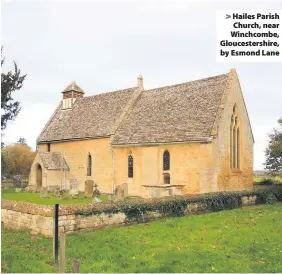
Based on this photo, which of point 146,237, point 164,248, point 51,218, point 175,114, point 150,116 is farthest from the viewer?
point 150,116

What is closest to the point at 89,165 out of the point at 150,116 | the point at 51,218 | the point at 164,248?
the point at 150,116

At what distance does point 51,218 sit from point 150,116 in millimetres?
18631

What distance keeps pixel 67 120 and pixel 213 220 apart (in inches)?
996

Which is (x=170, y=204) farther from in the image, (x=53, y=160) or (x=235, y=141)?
Answer: (x=53, y=160)

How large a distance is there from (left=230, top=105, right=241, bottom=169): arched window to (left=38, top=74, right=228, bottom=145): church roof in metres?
2.46

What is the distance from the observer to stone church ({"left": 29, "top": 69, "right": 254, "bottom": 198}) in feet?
86.1

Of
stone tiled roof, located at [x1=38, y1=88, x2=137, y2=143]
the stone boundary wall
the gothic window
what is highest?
stone tiled roof, located at [x1=38, y1=88, x2=137, y2=143]

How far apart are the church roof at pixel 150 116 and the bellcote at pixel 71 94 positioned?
5.36 ft

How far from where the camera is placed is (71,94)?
4062cm

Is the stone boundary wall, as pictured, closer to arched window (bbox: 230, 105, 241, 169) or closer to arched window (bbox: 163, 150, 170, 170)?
arched window (bbox: 163, 150, 170, 170)

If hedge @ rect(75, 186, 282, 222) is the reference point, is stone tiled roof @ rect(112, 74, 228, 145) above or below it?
above

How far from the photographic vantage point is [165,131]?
28484 millimetres

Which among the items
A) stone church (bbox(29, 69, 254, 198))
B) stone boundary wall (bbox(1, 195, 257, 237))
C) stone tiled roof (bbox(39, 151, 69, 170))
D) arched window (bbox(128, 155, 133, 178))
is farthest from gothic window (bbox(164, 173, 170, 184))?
stone tiled roof (bbox(39, 151, 69, 170))

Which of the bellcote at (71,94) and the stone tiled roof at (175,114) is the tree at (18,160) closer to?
the bellcote at (71,94)
